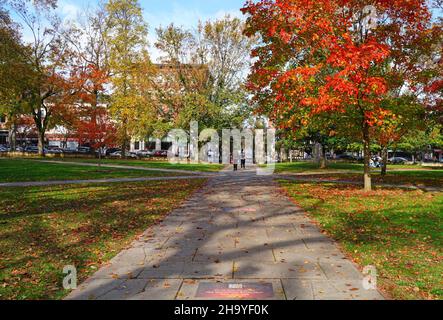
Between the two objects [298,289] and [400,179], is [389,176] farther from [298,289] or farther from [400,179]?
[298,289]

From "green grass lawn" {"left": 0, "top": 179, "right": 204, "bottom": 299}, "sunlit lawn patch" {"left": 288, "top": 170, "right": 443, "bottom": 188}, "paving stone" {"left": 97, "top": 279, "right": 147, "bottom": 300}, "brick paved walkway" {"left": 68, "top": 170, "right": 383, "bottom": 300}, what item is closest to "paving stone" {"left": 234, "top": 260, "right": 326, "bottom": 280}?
"brick paved walkway" {"left": 68, "top": 170, "right": 383, "bottom": 300}

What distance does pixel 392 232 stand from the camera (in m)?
8.36

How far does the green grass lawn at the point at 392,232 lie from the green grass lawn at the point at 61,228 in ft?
14.4

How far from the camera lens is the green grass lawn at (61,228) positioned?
5.51m

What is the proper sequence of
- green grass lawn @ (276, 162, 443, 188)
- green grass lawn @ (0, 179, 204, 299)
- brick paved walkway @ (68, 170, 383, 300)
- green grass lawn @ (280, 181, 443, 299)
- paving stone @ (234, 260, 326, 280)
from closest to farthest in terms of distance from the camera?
brick paved walkway @ (68, 170, 383, 300) → green grass lawn @ (280, 181, 443, 299) → paving stone @ (234, 260, 326, 280) → green grass lawn @ (0, 179, 204, 299) → green grass lawn @ (276, 162, 443, 188)

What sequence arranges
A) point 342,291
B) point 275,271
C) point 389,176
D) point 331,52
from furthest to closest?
point 389,176 → point 331,52 → point 275,271 → point 342,291

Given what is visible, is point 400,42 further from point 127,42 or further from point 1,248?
point 127,42

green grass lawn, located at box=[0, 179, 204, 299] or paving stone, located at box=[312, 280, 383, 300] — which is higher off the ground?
paving stone, located at box=[312, 280, 383, 300]

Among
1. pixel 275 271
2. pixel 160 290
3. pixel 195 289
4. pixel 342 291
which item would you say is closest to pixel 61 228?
pixel 160 290

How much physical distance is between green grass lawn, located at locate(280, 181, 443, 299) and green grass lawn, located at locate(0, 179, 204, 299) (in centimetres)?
440

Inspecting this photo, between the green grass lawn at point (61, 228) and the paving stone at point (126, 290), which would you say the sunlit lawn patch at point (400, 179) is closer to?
the green grass lawn at point (61, 228)

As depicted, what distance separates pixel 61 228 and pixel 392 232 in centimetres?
759

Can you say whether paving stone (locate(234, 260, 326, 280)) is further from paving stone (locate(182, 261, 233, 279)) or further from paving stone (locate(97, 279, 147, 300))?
paving stone (locate(97, 279, 147, 300))

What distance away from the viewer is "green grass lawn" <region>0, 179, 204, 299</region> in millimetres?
5508
